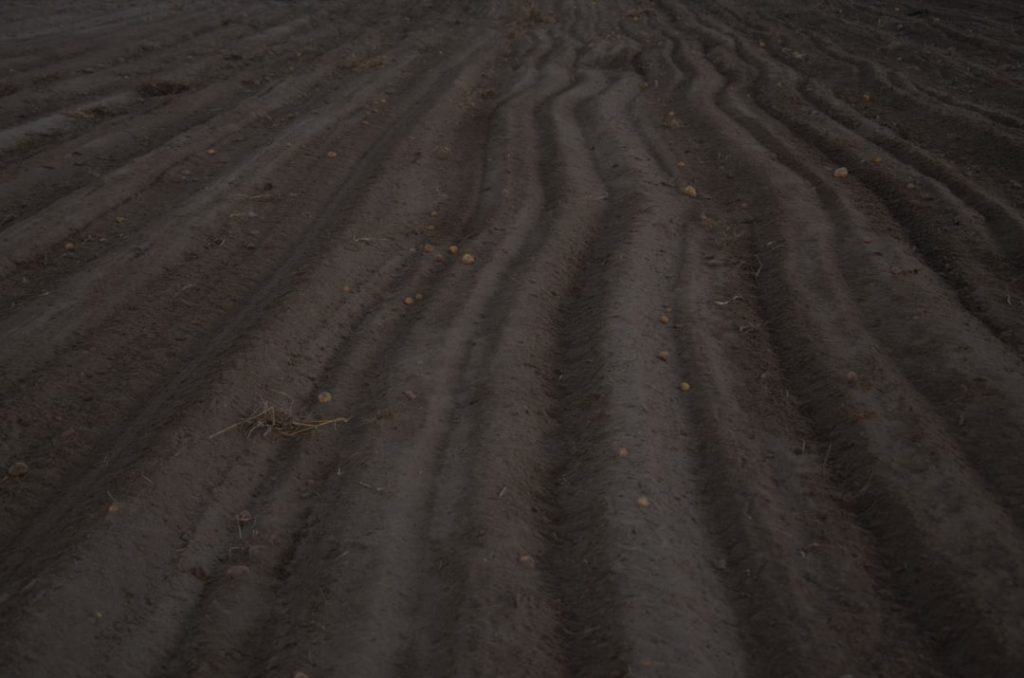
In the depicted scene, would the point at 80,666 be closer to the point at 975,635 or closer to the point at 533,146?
the point at 975,635

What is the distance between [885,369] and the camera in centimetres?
405

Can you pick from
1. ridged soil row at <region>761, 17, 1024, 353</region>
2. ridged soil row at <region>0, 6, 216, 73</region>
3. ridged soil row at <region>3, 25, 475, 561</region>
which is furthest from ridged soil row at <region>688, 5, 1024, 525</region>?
ridged soil row at <region>0, 6, 216, 73</region>

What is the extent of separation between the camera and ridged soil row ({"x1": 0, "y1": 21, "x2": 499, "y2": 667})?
3548 millimetres

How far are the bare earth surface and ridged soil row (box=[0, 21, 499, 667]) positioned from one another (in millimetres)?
25

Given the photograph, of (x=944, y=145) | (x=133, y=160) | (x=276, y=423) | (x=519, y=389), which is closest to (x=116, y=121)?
(x=133, y=160)

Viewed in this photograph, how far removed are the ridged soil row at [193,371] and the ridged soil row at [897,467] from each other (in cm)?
269

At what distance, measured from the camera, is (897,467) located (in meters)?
3.44

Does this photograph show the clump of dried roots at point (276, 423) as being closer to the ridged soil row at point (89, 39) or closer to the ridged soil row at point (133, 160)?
the ridged soil row at point (133, 160)

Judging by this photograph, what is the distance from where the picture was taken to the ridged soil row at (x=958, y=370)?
3482mm

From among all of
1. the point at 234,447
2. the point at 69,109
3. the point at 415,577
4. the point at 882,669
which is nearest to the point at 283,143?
the point at 69,109

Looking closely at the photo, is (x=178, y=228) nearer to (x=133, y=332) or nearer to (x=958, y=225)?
(x=133, y=332)

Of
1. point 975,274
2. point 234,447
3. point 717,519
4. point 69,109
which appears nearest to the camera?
point 717,519

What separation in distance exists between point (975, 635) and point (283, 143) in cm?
648

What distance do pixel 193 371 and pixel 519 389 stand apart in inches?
69.0
